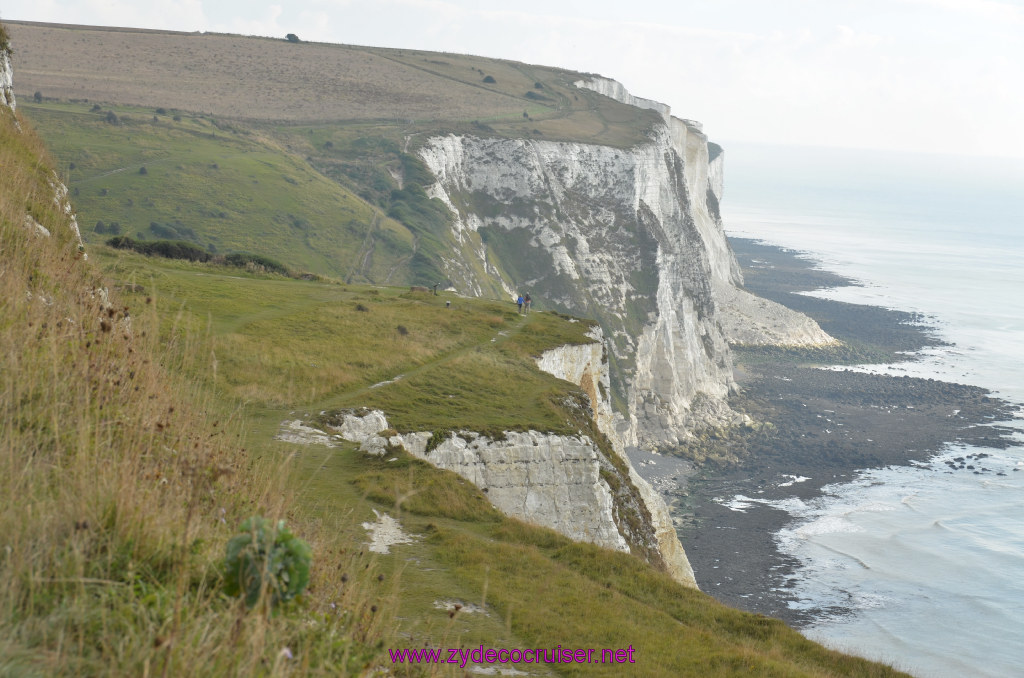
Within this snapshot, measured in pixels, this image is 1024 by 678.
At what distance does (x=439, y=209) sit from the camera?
3634 inches

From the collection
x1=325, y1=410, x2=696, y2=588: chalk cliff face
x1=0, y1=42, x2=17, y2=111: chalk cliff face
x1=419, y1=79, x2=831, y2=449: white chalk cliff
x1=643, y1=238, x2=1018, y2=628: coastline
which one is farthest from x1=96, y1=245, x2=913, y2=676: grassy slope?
x1=419, y1=79, x2=831, y2=449: white chalk cliff

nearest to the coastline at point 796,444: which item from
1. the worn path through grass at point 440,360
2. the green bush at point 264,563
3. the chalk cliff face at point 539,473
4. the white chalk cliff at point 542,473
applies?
the white chalk cliff at point 542,473

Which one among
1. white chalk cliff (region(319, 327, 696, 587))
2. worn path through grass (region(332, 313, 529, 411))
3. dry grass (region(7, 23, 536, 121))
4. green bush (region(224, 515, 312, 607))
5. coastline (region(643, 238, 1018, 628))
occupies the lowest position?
coastline (region(643, 238, 1018, 628))

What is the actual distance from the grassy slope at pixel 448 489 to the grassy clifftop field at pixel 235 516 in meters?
0.07

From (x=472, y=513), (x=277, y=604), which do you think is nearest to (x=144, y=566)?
(x=277, y=604)

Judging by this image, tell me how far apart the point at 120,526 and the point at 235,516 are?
1.86 m

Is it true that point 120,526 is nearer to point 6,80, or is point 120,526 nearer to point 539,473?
point 6,80

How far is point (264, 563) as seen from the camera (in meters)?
5.48

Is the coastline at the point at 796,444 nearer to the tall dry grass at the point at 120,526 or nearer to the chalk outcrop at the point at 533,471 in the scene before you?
the chalk outcrop at the point at 533,471

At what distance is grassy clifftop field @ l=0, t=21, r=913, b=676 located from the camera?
4.84 metres

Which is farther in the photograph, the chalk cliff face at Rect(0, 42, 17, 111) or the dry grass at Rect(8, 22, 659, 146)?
the dry grass at Rect(8, 22, 659, 146)

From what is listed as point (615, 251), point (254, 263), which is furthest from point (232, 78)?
point (254, 263)

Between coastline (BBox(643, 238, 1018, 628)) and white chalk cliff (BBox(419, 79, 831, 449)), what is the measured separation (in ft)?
24.0

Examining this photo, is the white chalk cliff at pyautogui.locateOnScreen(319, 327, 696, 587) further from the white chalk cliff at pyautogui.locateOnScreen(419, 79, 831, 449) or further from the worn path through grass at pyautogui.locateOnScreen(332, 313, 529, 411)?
the white chalk cliff at pyautogui.locateOnScreen(419, 79, 831, 449)
